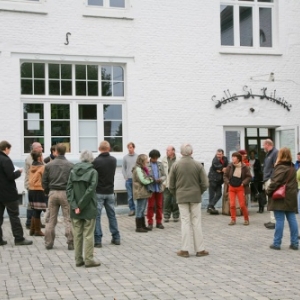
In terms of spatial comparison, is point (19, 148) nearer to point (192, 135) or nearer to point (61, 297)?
point (192, 135)

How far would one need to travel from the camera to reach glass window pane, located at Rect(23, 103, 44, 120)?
14.9 m

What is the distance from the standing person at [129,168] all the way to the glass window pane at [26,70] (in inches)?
127

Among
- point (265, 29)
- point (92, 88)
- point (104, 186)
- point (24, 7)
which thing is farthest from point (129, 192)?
point (265, 29)

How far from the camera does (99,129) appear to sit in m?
15.5

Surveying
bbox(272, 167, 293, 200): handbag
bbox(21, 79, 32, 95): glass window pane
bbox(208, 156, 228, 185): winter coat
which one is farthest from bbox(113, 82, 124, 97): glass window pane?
bbox(272, 167, 293, 200): handbag

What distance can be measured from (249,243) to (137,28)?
7.41 metres

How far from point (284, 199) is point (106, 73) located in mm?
7457

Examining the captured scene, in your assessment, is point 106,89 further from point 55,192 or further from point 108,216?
point 55,192

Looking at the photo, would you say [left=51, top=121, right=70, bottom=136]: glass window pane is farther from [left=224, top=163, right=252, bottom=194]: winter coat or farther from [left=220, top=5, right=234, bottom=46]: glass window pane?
[left=220, top=5, right=234, bottom=46]: glass window pane

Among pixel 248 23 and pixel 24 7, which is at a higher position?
pixel 248 23

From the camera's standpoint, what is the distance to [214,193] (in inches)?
604

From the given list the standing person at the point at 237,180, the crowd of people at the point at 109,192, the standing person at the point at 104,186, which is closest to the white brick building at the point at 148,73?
the crowd of people at the point at 109,192

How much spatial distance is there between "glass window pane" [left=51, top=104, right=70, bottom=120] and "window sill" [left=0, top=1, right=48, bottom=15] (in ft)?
8.01

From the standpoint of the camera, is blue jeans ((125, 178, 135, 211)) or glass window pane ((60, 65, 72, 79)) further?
glass window pane ((60, 65, 72, 79))
